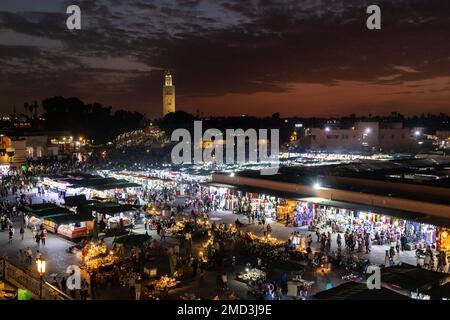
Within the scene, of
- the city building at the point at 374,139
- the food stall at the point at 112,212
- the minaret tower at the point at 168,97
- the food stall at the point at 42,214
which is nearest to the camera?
the food stall at the point at 42,214

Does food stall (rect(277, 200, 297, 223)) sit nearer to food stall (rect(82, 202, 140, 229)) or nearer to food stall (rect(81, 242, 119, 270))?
food stall (rect(82, 202, 140, 229))

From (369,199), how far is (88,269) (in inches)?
482

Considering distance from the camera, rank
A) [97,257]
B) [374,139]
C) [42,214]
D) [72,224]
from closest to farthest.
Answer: [97,257] → [72,224] → [42,214] → [374,139]

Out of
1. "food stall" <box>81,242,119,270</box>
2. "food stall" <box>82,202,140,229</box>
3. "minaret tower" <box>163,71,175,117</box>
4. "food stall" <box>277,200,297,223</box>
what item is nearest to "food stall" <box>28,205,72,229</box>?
"food stall" <box>82,202,140,229</box>

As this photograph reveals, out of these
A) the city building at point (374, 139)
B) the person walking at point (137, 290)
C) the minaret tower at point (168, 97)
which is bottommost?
the person walking at point (137, 290)

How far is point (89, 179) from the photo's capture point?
32.6m

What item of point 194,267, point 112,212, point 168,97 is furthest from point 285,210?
A: point 168,97

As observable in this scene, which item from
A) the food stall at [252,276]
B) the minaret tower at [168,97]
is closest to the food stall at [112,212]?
the food stall at [252,276]

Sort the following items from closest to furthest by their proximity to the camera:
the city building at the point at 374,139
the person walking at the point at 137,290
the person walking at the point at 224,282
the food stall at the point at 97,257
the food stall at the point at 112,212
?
1. the person walking at the point at 137,290
2. the person walking at the point at 224,282
3. the food stall at the point at 97,257
4. the food stall at the point at 112,212
5. the city building at the point at 374,139

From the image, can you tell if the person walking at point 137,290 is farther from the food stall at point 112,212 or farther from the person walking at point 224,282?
the food stall at point 112,212

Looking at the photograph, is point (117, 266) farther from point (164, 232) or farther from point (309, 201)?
point (309, 201)

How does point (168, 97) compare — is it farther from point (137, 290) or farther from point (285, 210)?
point (137, 290)

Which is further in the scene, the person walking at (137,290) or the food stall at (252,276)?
the food stall at (252,276)

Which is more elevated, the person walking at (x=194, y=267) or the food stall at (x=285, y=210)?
the food stall at (x=285, y=210)
